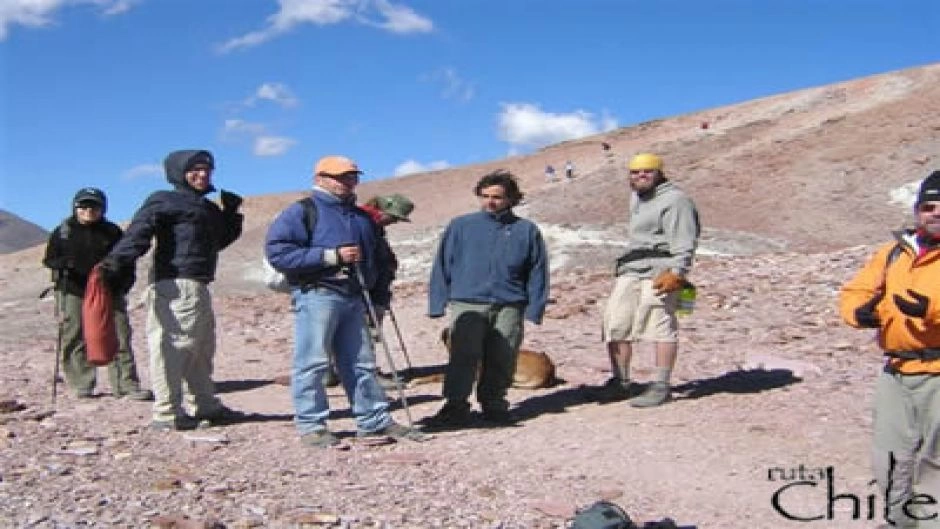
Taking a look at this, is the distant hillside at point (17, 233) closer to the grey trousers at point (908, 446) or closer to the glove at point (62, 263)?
the glove at point (62, 263)

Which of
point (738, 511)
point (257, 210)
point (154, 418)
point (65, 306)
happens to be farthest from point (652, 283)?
point (257, 210)

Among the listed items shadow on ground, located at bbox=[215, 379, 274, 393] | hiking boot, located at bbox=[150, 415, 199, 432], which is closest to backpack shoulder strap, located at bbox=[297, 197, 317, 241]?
hiking boot, located at bbox=[150, 415, 199, 432]

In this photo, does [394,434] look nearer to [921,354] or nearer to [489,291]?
[489,291]

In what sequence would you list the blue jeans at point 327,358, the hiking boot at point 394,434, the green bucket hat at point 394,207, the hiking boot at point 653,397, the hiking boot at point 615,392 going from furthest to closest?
the green bucket hat at point 394,207 → the hiking boot at point 615,392 → the hiking boot at point 653,397 → the hiking boot at point 394,434 → the blue jeans at point 327,358

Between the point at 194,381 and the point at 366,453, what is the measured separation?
1683 millimetres

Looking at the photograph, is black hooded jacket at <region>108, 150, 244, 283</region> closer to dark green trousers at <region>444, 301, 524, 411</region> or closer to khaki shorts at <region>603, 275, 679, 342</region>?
dark green trousers at <region>444, 301, 524, 411</region>

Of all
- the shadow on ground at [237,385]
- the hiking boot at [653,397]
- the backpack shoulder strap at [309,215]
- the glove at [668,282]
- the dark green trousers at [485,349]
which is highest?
the backpack shoulder strap at [309,215]

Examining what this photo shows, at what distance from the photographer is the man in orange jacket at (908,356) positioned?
172 inches

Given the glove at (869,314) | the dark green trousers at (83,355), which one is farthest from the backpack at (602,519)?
the dark green trousers at (83,355)

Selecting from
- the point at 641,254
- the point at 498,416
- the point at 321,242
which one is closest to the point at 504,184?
the point at 641,254

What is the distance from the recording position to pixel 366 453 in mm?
6402

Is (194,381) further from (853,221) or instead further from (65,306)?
(853,221)

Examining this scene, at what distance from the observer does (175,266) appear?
7031 millimetres

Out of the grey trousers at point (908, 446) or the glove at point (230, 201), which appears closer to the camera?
the grey trousers at point (908, 446)
